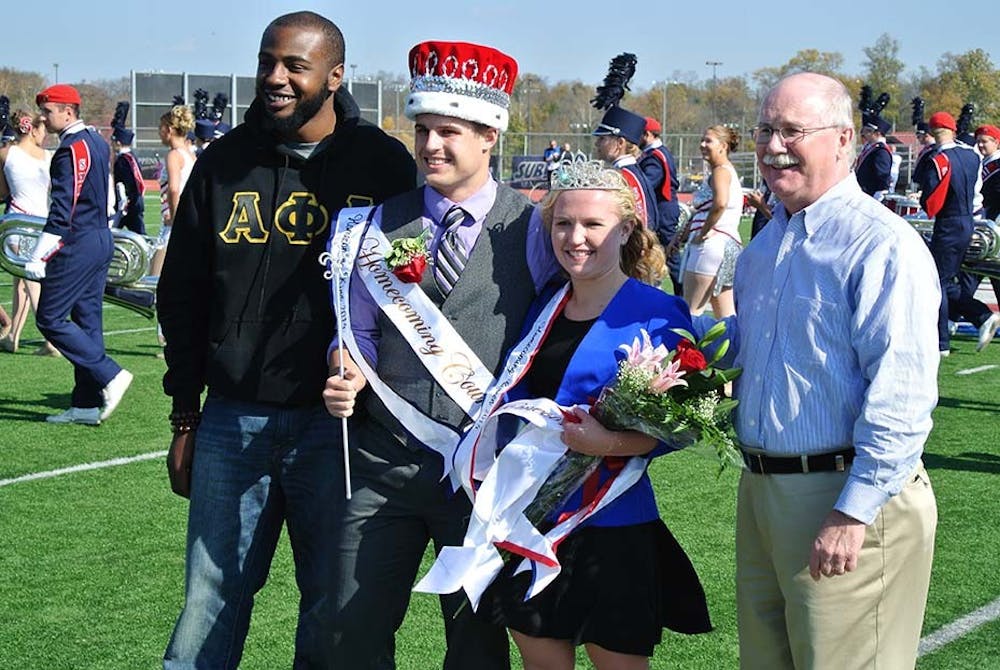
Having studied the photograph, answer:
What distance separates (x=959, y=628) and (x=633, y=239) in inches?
90.3

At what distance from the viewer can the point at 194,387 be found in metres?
3.55

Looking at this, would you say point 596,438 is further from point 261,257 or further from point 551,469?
point 261,257

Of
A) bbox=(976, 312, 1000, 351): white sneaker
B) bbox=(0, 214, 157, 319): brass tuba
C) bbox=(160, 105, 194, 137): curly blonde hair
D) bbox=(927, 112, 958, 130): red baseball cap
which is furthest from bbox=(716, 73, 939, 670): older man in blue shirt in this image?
bbox=(927, 112, 958, 130): red baseball cap

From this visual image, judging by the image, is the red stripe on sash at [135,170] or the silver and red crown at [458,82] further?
the red stripe on sash at [135,170]

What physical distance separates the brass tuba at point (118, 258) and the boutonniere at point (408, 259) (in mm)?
6300


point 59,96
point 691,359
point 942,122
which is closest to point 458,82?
point 691,359

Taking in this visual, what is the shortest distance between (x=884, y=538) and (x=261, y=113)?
6.12 feet

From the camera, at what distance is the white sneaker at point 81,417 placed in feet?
27.1

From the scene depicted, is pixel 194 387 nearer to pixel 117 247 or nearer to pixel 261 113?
pixel 261 113

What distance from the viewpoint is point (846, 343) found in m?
2.82

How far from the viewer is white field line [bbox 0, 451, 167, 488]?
6820 millimetres

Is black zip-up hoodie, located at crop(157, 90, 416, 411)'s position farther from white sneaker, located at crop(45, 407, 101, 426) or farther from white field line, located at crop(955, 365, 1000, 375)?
white field line, located at crop(955, 365, 1000, 375)

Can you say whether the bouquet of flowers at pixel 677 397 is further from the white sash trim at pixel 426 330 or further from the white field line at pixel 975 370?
the white field line at pixel 975 370

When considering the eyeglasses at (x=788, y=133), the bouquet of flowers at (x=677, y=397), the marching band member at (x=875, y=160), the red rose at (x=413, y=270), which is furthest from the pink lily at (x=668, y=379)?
the marching band member at (x=875, y=160)
